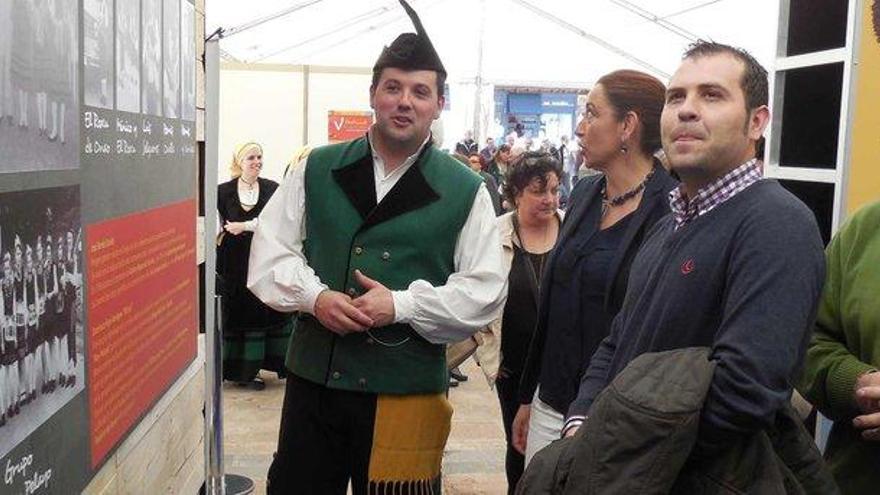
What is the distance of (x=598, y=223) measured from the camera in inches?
90.7

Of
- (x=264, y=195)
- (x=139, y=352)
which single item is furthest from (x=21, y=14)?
(x=264, y=195)

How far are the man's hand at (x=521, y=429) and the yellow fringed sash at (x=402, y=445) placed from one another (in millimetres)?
414

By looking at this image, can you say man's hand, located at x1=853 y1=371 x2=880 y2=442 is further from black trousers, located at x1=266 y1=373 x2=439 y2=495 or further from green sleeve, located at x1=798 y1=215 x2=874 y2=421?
black trousers, located at x1=266 y1=373 x2=439 y2=495

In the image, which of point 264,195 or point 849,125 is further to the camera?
point 264,195

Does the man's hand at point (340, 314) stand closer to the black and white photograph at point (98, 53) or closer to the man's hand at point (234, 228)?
the black and white photograph at point (98, 53)

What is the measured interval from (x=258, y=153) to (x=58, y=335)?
169 inches

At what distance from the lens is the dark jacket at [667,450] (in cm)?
126

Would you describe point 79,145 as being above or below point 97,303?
above

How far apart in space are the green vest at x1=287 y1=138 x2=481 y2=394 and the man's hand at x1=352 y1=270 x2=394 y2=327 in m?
0.08

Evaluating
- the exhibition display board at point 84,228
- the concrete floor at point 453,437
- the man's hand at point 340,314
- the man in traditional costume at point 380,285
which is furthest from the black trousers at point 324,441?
the concrete floor at point 453,437

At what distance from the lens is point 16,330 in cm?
140

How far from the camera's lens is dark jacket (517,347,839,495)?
126 cm

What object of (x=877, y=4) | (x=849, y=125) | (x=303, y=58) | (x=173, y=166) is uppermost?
(x=303, y=58)

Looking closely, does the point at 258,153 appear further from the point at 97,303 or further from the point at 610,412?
the point at 610,412
